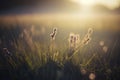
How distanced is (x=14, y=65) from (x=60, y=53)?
58 centimetres

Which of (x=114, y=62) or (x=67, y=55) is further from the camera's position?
(x=114, y=62)

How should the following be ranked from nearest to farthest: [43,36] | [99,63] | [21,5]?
1. [99,63]
2. [43,36]
3. [21,5]

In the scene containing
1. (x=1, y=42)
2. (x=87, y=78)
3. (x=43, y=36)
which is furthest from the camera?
(x=43, y=36)

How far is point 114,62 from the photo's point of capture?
3.73 m

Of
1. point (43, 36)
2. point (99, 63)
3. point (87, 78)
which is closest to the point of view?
point (87, 78)

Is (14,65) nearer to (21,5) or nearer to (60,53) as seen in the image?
(60,53)

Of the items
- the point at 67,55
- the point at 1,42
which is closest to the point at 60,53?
the point at 67,55

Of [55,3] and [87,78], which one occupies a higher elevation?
[87,78]

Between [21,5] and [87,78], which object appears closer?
[87,78]

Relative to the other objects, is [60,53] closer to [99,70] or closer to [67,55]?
[67,55]

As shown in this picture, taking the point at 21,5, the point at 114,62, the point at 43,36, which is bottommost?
the point at 21,5

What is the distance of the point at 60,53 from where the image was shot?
3602 millimetres

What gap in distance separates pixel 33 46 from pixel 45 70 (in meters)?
0.48

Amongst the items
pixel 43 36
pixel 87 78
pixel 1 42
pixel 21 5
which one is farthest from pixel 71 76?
pixel 21 5
